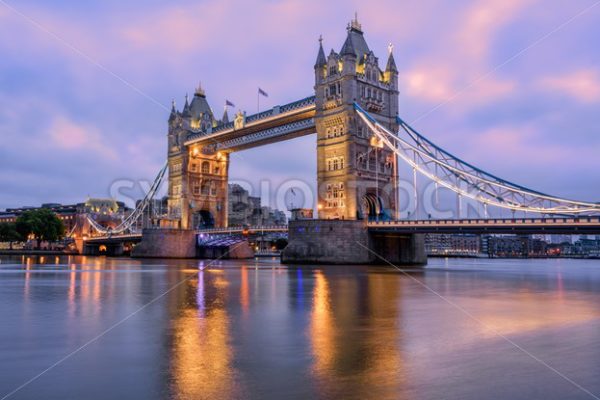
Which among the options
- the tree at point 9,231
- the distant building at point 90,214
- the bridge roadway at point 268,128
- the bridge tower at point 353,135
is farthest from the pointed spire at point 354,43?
the distant building at point 90,214

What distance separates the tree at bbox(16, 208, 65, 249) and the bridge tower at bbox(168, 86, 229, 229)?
99.4 feet

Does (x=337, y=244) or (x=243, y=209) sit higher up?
(x=243, y=209)

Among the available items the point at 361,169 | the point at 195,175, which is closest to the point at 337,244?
the point at 361,169

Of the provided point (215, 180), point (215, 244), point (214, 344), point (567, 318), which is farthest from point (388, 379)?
point (215, 180)

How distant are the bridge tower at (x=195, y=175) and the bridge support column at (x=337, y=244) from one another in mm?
30283

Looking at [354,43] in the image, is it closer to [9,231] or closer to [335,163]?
[335,163]

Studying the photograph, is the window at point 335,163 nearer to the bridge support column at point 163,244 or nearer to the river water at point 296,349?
the bridge support column at point 163,244

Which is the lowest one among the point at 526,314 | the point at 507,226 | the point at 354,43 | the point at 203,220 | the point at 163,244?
the point at 526,314

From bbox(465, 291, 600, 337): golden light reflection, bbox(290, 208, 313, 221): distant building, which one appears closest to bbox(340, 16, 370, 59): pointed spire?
bbox(290, 208, 313, 221): distant building

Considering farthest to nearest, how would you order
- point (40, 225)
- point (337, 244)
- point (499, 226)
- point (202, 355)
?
point (40, 225) → point (337, 244) → point (499, 226) → point (202, 355)

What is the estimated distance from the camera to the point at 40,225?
95.0 metres

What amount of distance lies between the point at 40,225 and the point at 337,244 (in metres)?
68.5

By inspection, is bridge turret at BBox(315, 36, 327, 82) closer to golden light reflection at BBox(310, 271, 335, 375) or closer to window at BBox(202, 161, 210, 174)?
window at BBox(202, 161, 210, 174)

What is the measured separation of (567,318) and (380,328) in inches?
213
